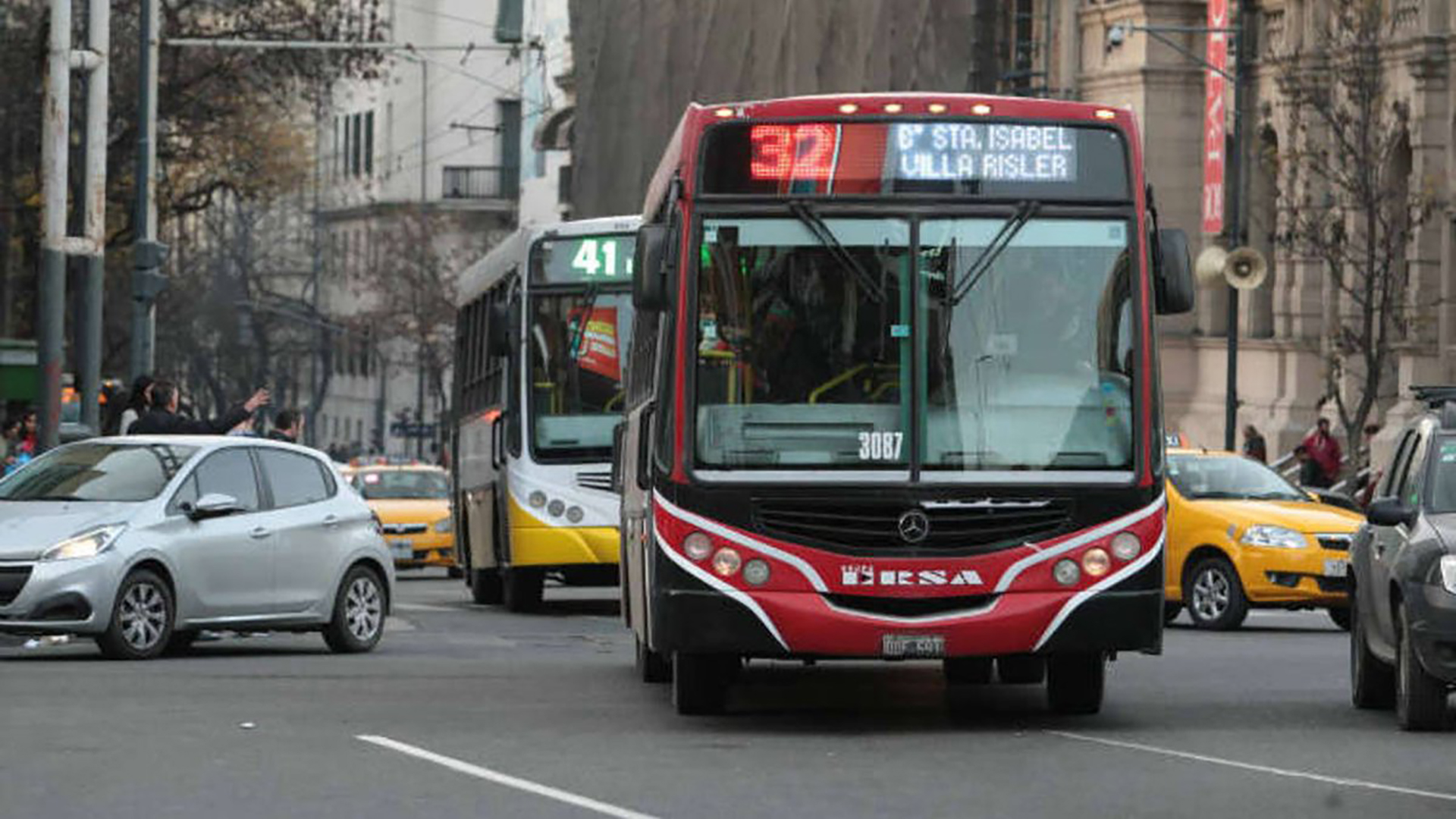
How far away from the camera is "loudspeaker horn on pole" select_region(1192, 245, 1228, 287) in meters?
47.3

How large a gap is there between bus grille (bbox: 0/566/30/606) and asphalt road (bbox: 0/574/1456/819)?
0.40 meters

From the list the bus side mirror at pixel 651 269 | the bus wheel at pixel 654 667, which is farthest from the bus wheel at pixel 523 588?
the bus side mirror at pixel 651 269

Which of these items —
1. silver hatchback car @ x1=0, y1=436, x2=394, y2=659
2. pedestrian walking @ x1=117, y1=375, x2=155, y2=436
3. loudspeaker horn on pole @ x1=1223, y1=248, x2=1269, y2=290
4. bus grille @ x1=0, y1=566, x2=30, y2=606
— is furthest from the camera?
loudspeaker horn on pole @ x1=1223, y1=248, x2=1269, y2=290

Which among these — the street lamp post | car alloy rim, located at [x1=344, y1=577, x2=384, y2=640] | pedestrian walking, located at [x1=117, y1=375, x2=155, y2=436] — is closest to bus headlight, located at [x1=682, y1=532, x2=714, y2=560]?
car alloy rim, located at [x1=344, y1=577, x2=384, y2=640]

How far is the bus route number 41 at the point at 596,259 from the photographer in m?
28.4

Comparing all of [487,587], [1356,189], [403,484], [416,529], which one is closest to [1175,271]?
[487,587]

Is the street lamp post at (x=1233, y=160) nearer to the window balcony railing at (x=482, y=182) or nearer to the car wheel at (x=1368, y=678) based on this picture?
the car wheel at (x=1368, y=678)

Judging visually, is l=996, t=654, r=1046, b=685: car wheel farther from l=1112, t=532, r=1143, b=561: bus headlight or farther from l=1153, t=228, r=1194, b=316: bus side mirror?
l=1153, t=228, r=1194, b=316: bus side mirror

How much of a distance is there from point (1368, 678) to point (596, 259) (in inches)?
461

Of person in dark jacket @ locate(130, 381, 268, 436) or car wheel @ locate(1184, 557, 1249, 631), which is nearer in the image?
person in dark jacket @ locate(130, 381, 268, 436)

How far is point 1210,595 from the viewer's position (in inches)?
1094

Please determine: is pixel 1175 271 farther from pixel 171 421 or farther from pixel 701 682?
pixel 171 421

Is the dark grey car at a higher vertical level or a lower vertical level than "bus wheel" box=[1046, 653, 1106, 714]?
higher

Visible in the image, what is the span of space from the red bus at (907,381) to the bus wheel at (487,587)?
51.7 feet
